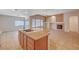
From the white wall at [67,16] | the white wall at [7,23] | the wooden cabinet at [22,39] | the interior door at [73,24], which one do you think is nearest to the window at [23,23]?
the white wall at [7,23]

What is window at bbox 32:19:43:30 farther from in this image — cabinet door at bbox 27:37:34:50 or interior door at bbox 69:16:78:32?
interior door at bbox 69:16:78:32

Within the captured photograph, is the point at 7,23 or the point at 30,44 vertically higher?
the point at 7,23

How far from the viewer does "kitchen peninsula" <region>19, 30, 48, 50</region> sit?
87.6 inches

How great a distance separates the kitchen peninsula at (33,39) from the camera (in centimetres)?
222

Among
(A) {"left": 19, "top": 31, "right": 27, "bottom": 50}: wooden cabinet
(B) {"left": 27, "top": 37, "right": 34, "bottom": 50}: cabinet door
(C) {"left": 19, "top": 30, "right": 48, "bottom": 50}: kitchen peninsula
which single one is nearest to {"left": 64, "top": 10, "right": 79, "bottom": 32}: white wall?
(C) {"left": 19, "top": 30, "right": 48, "bottom": 50}: kitchen peninsula

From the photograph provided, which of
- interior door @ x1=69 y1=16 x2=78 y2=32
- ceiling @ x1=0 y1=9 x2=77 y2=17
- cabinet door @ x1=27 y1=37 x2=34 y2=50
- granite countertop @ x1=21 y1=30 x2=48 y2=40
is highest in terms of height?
ceiling @ x1=0 y1=9 x2=77 y2=17

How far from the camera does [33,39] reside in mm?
2262

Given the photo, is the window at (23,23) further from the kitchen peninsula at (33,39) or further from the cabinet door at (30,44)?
the cabinet door at (30,44)

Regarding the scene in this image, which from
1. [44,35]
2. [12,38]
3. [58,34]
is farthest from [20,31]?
[58,34]

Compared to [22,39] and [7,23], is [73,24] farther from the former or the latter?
[7,23]

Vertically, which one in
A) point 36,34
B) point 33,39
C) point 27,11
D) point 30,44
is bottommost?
point 30,44

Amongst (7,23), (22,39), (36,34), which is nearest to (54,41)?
(36,34)
